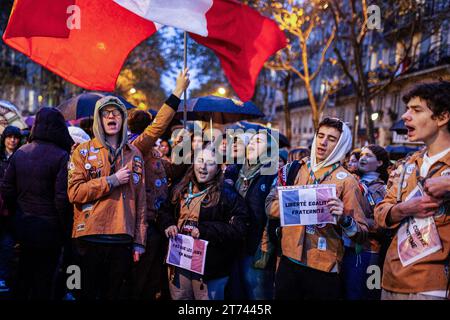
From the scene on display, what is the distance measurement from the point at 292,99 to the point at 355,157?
6075 centimetres

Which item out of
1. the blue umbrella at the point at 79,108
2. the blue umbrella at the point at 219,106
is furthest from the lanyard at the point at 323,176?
Result: the blue umbrella at the point at 79,108

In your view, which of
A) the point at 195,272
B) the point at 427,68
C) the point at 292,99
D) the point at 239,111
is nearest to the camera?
the point at 195,272

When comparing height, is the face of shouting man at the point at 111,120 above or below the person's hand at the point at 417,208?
above

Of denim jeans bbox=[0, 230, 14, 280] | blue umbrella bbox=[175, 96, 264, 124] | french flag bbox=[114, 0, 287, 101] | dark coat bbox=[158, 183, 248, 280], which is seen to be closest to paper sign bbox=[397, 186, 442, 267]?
dark coat bbox=[158, 183, 248, 280]

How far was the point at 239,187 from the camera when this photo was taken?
5211 millimetres

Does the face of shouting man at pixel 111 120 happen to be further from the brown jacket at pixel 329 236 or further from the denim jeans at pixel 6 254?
the denim jeans at pixel 6 254

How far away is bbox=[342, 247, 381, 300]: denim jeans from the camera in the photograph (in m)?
5.20

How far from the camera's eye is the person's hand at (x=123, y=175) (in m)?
4.14

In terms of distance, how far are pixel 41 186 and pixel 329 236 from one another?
2649mm

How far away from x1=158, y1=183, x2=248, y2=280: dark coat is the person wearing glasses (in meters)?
0.43

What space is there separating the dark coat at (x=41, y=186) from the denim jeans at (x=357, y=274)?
2.86 m
